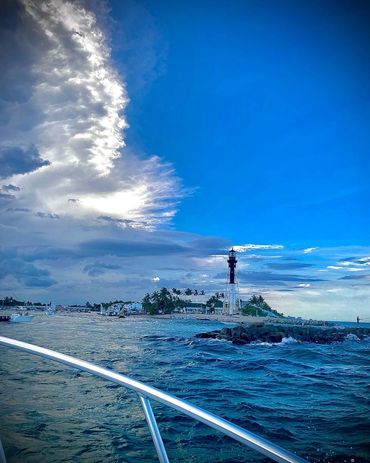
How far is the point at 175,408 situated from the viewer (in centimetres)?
164

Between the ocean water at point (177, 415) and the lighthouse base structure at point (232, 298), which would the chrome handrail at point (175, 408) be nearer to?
the ocean water at point (177, 415)

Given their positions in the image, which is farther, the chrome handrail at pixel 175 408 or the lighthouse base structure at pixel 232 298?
the lighthouse base structure at pixel 232 298

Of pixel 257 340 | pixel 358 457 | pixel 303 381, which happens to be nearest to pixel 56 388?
pixel 358 457

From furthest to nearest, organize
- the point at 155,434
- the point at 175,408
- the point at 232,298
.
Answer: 1. the point at 232,298
2. the point at 155,434
3. the point at 175,408

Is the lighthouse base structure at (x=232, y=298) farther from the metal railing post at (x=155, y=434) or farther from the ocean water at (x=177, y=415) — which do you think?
the metal railing post at (x=155, y=434)

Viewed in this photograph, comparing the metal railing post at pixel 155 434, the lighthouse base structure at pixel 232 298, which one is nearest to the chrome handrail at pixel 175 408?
the metal railing post at pixel 155 434

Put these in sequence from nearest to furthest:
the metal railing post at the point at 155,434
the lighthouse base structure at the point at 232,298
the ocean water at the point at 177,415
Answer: the metal railing post at the point at 155,434, the ocean water at the point at 177,415, the lighthouse base structure at the point at 232,298

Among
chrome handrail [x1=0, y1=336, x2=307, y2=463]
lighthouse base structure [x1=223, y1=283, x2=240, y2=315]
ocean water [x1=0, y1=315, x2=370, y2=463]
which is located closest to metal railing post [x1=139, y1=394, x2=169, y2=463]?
chrome handrail [x1=0, y1=336, x2=307, y2=463]

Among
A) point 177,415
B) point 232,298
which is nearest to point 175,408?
point 177,415

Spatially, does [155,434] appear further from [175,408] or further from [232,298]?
[232,298]

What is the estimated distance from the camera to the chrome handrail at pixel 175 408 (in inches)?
60.4

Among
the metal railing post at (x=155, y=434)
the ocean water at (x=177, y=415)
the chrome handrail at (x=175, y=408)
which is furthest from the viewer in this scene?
the ocean water at (x=177, y=415)

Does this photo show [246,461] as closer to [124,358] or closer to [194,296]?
[124,358]

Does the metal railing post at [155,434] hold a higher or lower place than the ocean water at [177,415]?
higher
